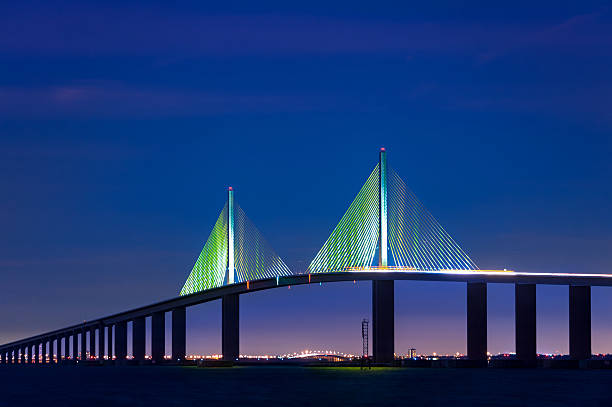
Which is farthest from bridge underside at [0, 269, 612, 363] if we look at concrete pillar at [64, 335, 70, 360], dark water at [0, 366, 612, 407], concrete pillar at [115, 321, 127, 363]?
concrete pillar at [64, 335, 70, 360]

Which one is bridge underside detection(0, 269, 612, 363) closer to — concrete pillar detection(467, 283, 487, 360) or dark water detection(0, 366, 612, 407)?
concrete pillar detection(467, 283, 487, 360)

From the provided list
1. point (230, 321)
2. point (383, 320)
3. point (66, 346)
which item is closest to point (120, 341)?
point (66, 346)

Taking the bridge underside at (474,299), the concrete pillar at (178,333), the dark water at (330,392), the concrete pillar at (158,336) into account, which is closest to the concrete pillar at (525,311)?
the bridge underside at (474,299)

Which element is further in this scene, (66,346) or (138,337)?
(66,346)

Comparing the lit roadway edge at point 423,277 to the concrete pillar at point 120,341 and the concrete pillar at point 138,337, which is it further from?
the concrete pillar at point 120,341

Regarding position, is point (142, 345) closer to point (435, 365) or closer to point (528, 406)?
point (435, 365)

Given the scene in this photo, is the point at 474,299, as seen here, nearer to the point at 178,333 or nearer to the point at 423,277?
the point at 423,277
